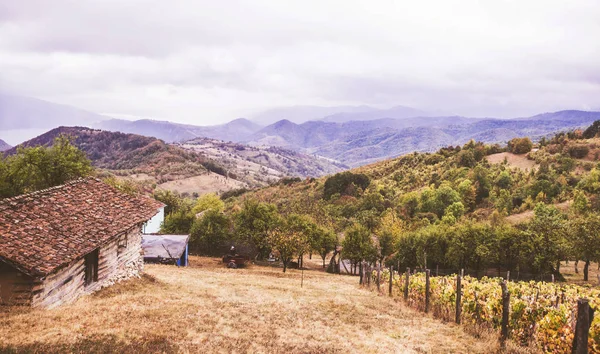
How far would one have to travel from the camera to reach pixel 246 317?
16016 millimetres

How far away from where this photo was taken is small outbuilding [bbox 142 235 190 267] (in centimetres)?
4253

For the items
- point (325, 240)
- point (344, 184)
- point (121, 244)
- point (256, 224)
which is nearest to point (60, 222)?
point (121, 244)

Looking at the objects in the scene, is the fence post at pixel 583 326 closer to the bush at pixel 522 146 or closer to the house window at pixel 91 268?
the house window at pixel 91 268

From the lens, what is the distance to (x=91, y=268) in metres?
19.2

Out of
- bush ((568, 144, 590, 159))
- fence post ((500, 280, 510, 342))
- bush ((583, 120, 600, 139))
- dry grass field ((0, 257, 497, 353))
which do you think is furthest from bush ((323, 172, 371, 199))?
fence post ((500, 280, 510, 342))

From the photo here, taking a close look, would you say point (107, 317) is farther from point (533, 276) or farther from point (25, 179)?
point (533, 276)

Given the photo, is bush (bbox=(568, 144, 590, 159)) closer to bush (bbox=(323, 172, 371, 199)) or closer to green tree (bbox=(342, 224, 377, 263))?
bush (bbox=(323, 172, 371, 199))

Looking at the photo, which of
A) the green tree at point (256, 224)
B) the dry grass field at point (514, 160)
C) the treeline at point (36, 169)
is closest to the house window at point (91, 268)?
the treeline at point (36, 169)

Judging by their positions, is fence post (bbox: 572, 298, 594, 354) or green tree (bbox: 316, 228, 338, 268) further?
green tree (bbox: 316, 228, 338, 268)

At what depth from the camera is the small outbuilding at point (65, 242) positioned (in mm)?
14148

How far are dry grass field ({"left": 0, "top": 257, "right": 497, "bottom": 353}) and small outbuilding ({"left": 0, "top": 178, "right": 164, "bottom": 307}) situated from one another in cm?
91

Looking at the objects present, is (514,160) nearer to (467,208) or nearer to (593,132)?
(593,132)

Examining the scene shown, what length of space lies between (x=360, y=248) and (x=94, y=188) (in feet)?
115

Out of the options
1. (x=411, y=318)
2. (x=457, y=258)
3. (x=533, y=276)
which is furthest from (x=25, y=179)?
(x=533, y=276)
